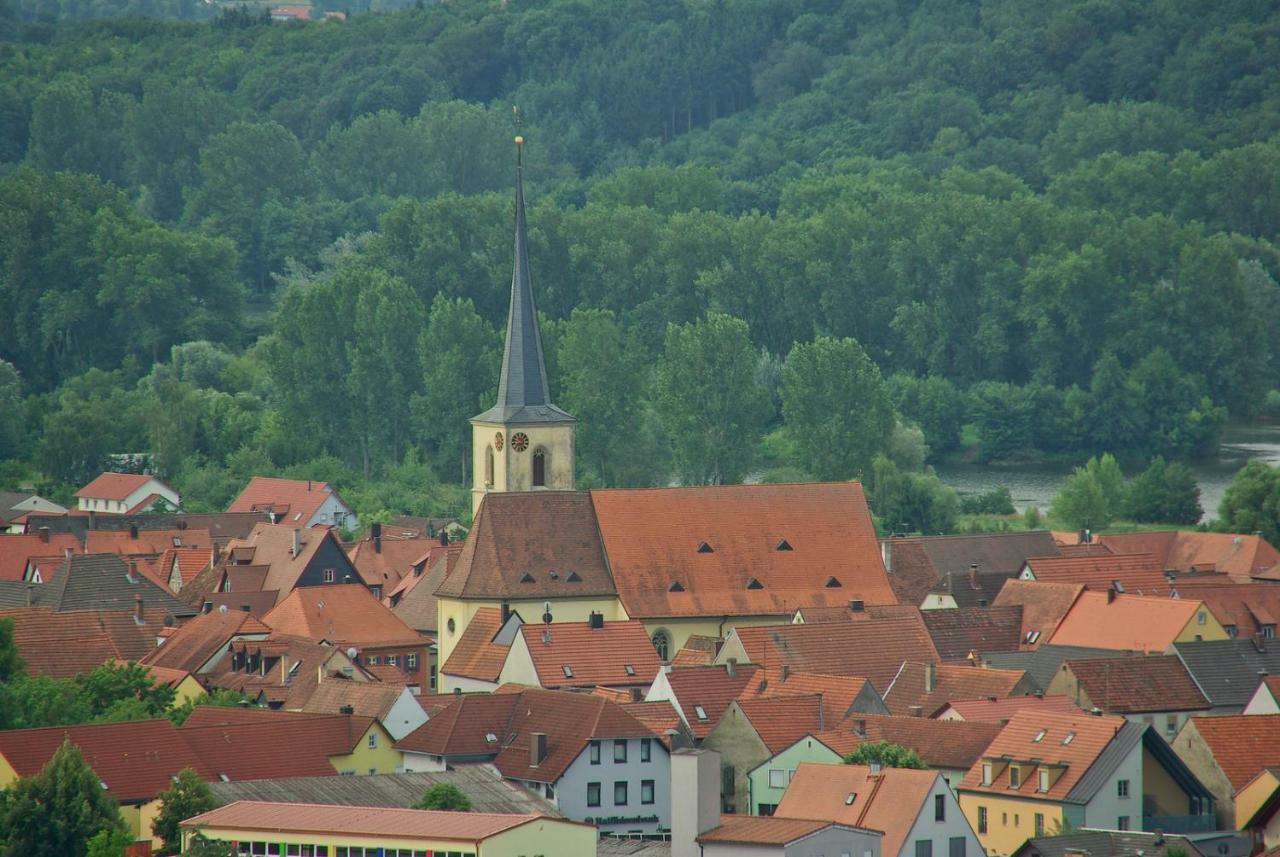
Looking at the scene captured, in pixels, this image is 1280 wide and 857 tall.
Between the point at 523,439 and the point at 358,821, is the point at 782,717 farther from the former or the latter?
the point at 523,439

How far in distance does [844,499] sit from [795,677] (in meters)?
13.0

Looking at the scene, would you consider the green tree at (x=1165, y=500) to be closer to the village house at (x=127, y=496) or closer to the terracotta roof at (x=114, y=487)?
the village house at (x=127, y=496)

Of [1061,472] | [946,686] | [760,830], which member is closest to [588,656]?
[946,686]

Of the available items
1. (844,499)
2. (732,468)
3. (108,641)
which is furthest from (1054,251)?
(108,641)

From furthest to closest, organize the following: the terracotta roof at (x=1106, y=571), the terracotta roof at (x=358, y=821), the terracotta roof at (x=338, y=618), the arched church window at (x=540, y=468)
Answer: the arched church window at (x=540, y=468)
the terracotta roof at (x=1106, y=571)
the terracotta roof at (x=338, y=618)
the terracotta roof at (x=358, y=821)

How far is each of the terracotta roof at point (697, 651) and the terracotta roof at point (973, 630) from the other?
15.0 feet

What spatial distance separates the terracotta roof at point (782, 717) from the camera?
2463 inches

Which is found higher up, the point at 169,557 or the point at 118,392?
the point at 118,392

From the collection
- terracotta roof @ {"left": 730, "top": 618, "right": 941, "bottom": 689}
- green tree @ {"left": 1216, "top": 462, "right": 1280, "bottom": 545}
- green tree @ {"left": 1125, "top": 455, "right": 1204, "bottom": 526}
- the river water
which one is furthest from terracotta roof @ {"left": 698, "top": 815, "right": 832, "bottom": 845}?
the river water

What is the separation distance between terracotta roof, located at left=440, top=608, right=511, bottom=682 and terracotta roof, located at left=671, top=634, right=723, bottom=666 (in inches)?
144

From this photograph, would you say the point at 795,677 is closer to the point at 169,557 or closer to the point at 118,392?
the point at 169,557

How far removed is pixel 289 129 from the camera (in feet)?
619

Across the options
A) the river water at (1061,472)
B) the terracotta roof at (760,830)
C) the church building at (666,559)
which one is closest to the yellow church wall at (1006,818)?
the terracotta roof at (760,830)

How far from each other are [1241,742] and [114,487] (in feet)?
201
